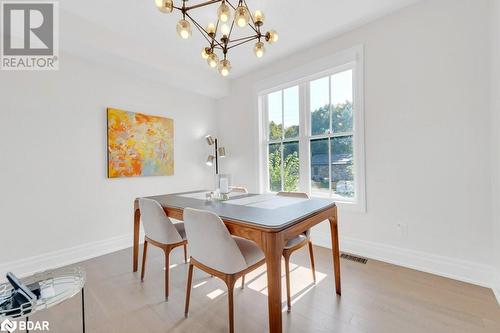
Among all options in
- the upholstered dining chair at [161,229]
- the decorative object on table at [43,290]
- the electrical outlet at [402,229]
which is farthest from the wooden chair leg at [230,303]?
the electrical outlet at [402,229]

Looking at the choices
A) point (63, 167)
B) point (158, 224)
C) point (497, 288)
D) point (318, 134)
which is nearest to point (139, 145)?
point (63, 167)

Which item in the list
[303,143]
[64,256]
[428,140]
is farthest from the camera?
[303,143]

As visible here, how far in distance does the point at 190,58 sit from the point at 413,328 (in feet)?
12.1

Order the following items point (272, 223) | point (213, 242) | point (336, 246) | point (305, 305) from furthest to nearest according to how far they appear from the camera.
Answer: point (336, 246) → point (305, 305) → point (213, 242) → point (272, 223)

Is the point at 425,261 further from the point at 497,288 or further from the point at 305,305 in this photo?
the point at 305,305

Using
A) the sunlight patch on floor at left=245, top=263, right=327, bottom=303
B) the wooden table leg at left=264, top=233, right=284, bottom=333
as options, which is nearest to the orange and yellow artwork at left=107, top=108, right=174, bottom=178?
the sunlight patch on floor at left=245, top=263, right=327, bottom=303

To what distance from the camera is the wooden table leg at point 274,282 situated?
117 centimetres

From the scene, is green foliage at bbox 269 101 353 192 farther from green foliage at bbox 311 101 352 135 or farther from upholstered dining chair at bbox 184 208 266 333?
upholstered dining chair at bbox 184 208 266 333

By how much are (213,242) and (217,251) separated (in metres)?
0.06

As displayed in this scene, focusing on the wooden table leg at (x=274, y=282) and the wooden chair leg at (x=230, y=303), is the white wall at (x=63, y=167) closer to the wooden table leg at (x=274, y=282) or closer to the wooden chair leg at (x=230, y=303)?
the wooden chair leg at (x=230, y=303)

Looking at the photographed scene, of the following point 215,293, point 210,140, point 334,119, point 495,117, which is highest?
point 334,119

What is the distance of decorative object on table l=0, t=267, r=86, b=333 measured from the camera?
3.48 feet

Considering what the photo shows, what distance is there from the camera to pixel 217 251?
137 centimetres

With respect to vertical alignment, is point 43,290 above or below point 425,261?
above
